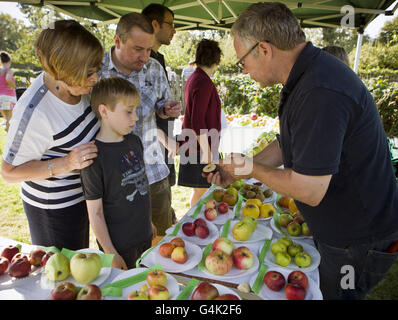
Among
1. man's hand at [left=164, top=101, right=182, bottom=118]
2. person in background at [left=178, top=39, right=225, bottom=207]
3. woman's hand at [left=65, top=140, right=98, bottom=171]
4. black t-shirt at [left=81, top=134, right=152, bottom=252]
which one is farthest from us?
person in background at [left=178, top=39, right=225, bottom=207]

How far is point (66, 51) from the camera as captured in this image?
155 cm

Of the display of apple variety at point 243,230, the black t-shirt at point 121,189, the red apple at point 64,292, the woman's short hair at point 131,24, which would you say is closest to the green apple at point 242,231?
the display of apple variety at point 243,230

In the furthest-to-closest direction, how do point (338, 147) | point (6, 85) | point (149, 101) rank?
point (6, 85), point (149, 101), point (338, 147)

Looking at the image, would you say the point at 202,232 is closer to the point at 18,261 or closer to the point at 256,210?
the point at 256,210

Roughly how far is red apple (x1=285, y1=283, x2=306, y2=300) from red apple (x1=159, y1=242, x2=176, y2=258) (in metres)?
0.64

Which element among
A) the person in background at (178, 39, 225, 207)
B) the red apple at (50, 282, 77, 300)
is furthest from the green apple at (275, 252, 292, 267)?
the person in background at (178, 39, 225, 207)

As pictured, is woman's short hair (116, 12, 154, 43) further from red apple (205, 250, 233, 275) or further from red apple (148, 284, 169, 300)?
red apple (148, 284, 169, 300)

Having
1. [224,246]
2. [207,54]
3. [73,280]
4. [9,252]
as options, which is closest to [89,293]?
[73,280]

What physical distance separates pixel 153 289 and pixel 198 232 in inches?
23.9

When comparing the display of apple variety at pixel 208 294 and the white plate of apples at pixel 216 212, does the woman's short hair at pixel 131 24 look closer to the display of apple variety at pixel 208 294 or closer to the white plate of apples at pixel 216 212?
the white plate of apples at pixel 216 212

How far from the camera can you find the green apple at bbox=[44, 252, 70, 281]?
1322 millimetres

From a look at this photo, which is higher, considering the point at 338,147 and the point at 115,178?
the point at 338,147

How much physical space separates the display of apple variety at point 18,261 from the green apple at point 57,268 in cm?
13
